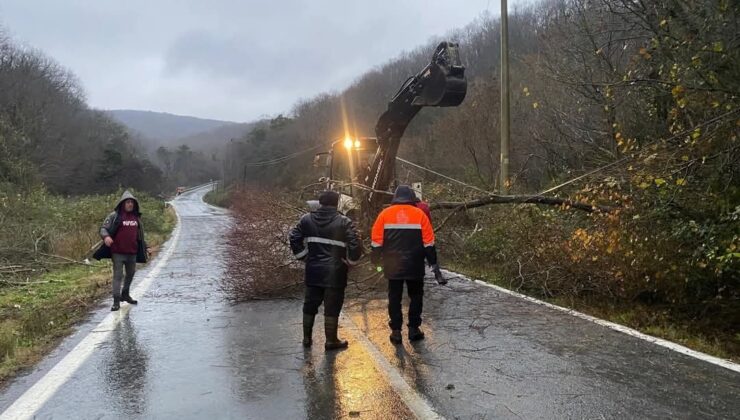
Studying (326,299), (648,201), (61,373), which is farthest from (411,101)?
(61,373)

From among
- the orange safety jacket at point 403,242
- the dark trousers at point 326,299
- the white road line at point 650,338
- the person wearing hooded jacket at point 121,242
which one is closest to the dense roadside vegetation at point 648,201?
the white road line at point 650,338

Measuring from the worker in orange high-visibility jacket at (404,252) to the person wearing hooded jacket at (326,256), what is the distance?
34 cm

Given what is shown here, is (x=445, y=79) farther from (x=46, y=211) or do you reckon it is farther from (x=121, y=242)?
(x=46, y=211)

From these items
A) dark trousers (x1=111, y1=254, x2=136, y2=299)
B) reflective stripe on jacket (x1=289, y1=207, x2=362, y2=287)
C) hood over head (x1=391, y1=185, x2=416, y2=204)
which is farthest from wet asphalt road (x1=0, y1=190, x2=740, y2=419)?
hood over head (x1=391, y1=185, x2=416, y2=204)

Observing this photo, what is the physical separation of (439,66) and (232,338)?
4620 millimetres

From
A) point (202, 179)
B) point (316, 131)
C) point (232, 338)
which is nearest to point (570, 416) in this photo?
point (232, 338)

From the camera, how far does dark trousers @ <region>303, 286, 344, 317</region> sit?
6090 mm

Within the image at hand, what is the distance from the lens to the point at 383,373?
204 inches

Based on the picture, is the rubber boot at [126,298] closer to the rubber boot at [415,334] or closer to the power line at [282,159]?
the rubber boot at [415,334]

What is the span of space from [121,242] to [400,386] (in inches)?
223

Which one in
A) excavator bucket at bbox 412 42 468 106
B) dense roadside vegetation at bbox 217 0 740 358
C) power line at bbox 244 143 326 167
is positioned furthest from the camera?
power line at bbox 244 143 326 167

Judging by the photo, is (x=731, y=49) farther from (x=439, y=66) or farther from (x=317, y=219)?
(x=317, y=219)

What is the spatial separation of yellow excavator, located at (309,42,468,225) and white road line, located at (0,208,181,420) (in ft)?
14.3

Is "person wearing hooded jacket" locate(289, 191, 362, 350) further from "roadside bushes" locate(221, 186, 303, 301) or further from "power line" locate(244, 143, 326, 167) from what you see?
"power line" locate(244, 143, 326, 167)
